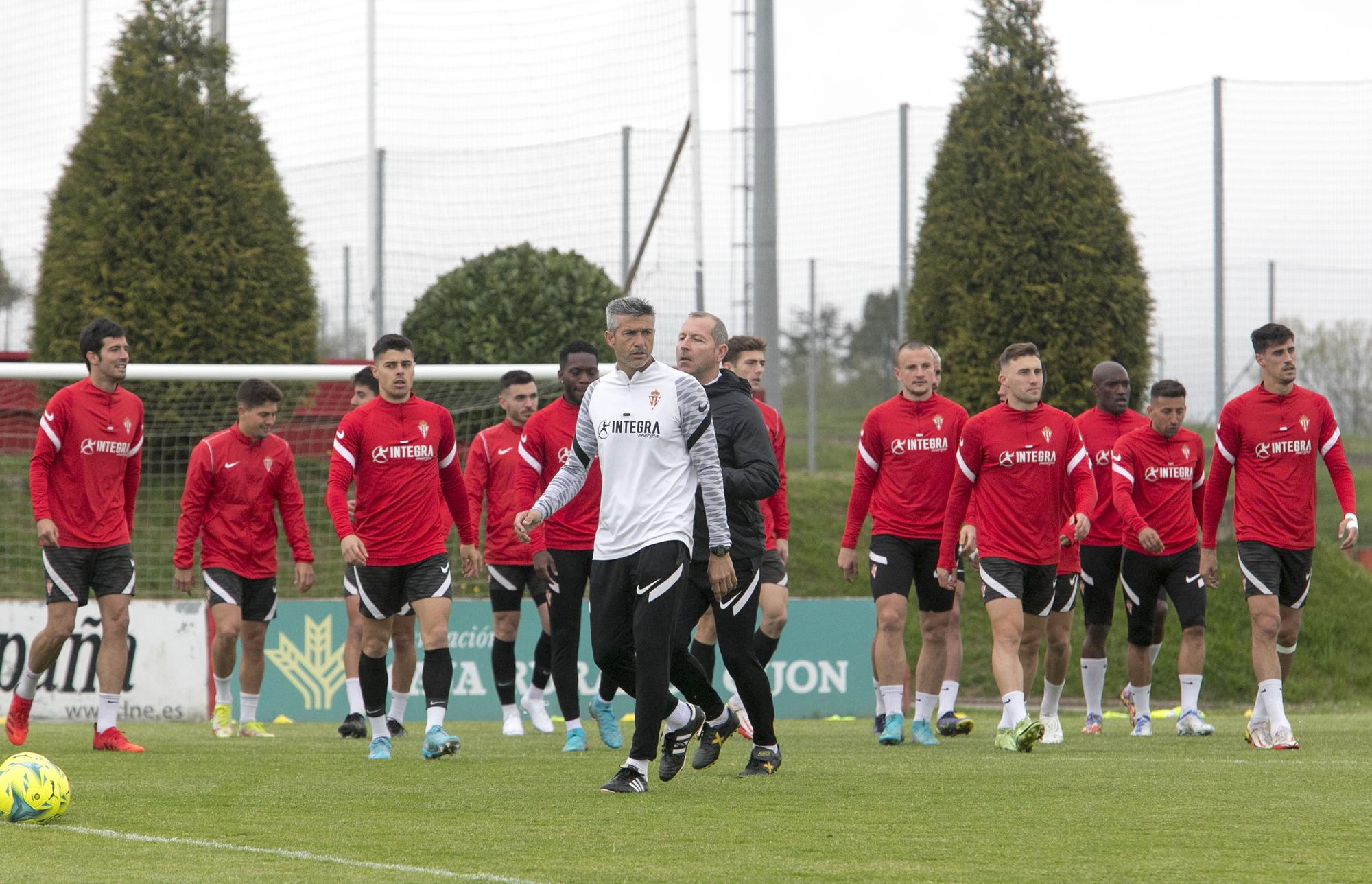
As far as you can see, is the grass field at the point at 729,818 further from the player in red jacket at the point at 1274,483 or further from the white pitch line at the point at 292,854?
the player in red jacket at the point at 1274,483

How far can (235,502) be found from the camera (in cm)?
1139

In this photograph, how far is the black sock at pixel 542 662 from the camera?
38.7ft

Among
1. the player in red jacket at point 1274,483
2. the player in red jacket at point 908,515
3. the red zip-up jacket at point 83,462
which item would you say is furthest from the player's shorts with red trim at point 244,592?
the player in red jacket at point 1274,483

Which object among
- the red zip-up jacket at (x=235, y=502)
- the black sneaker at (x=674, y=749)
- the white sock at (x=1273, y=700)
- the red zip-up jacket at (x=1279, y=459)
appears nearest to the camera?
the black sneaker at (x=674, y=749)

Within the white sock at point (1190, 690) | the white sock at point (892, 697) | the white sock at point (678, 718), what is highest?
the white sock at point (678, 718)

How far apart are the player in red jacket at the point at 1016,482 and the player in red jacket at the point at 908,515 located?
0.42 m

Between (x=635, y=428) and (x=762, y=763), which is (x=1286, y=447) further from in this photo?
(x=635, y=428)

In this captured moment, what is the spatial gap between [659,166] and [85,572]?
10.3 metres

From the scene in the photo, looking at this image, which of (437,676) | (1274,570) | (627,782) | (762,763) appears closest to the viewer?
(627,782)

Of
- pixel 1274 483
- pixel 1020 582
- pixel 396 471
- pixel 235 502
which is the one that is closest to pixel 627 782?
pixel 396 471

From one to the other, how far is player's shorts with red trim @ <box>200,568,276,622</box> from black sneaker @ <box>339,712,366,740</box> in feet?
3.18

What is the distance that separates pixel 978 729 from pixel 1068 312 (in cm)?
746

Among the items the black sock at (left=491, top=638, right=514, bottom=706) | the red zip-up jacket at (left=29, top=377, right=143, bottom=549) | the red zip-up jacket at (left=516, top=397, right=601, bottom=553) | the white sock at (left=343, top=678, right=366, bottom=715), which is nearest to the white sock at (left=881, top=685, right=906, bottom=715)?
the red zip-up jacket at (left=516, top=397, right=601, bottom=553)

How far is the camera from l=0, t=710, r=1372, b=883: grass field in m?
5.01
